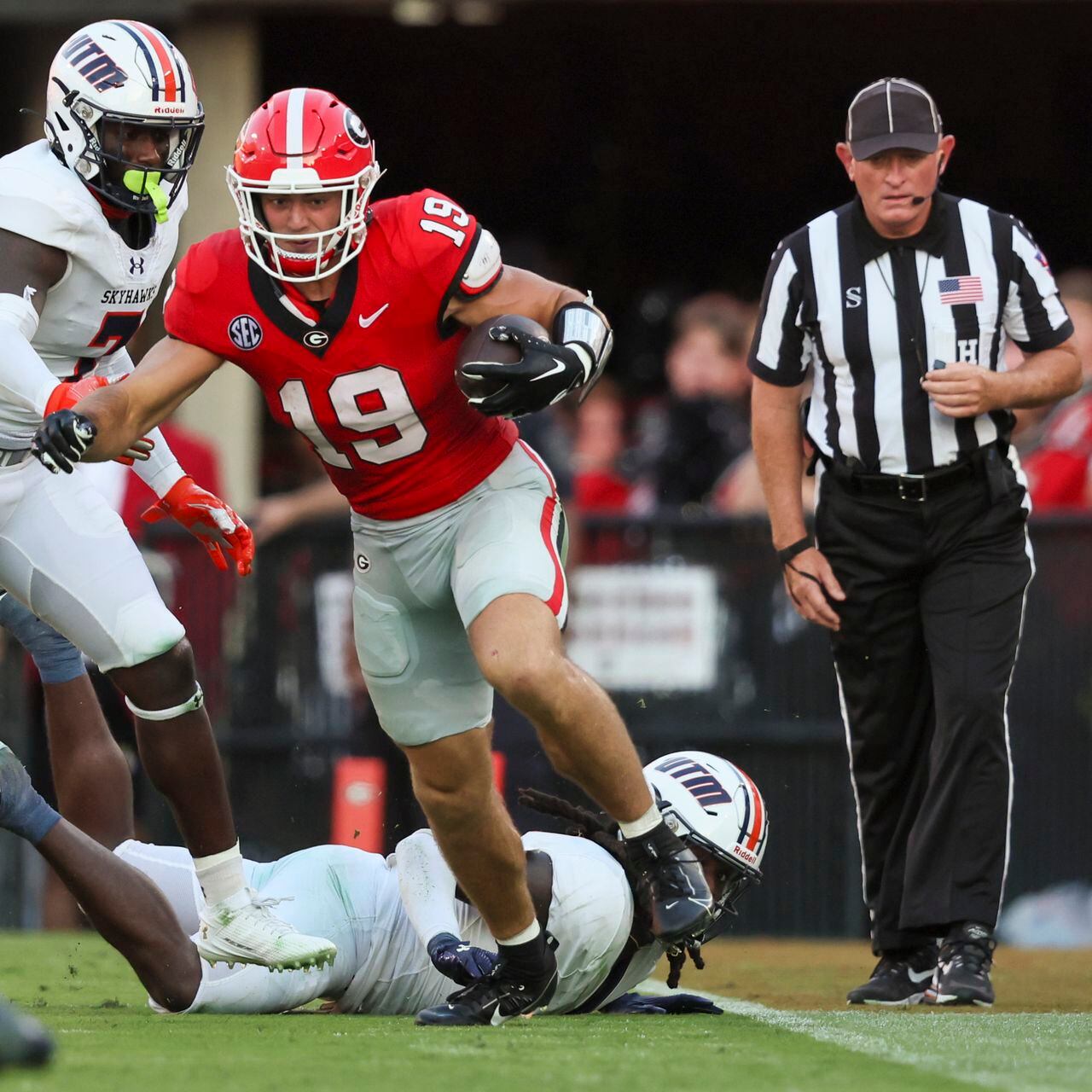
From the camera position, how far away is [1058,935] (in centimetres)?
736

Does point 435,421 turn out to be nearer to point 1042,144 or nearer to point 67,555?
point 67,555

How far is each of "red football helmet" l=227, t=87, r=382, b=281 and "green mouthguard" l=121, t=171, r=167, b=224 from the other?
16.2 inches

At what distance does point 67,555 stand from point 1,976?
1484 millimetres

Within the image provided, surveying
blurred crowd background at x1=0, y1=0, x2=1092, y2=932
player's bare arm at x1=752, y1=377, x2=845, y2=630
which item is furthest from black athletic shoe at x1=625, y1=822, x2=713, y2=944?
blurred crowd background at x1=0, y1=0, x2=1092, y2=932

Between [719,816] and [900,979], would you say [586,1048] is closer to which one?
[719,816]

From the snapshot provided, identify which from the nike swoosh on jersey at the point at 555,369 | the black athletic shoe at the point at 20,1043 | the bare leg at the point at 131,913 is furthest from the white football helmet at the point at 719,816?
the black athletic shoe at the point at 20,1043

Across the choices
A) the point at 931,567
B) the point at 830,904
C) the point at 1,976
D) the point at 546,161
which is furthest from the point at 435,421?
the point at 546,161

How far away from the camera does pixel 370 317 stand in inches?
171

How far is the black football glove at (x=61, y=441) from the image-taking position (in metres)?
4.17

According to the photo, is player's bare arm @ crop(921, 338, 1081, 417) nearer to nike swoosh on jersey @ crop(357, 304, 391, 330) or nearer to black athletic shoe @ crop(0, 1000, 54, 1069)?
nike swoosh on jersey @ crop(357, 304, 391, 330)

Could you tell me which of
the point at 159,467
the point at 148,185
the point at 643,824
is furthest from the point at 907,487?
the point at 148,185

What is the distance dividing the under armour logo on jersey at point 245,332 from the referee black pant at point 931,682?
1587 mm

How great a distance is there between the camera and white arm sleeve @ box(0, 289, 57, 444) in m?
4.42

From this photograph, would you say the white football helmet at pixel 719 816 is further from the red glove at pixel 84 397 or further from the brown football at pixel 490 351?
the red glove at pixel 84 397
